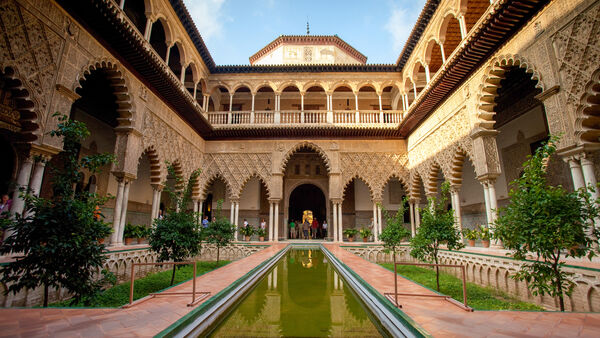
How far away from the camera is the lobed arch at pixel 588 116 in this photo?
15.2 feet

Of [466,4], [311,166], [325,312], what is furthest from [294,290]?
[311,166]

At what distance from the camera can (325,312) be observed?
128 inches

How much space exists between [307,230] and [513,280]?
37.2 feet

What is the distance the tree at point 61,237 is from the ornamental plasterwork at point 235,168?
937 cm

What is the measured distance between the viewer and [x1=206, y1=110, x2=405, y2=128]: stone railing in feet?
42.3

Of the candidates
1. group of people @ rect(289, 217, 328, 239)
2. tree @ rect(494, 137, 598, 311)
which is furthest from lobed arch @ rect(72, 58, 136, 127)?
group of people @ rect(289, 217, 328, 239)

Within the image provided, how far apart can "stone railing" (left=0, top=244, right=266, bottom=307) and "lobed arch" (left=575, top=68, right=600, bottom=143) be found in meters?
7.11

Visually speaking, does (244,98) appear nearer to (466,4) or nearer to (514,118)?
(466,4)

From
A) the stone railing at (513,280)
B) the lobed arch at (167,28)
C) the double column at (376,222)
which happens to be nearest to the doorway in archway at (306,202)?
the double column at (376,222)

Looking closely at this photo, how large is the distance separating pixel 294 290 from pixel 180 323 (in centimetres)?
232

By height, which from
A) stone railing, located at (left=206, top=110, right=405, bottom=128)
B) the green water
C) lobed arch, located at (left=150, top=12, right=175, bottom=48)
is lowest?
the green water

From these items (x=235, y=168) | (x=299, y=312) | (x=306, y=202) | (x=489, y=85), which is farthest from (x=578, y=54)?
(x=306, y=202)

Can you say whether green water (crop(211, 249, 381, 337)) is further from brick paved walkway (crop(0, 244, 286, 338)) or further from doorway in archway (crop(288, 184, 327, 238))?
doorway in archway (crop(288, 184, 327, 238))

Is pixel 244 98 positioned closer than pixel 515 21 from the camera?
No
